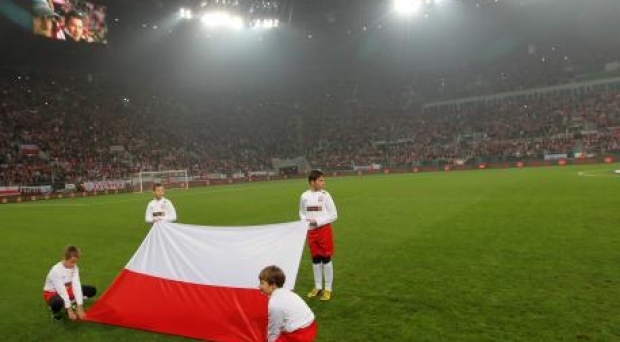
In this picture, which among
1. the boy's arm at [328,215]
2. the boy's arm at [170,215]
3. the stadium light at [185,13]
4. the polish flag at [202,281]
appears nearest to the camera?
the polish flag at [202,281]

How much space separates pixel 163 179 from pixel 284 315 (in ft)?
151

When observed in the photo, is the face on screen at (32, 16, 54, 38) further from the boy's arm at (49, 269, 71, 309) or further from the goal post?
the boy's arm at (49, 269, 71, 309)

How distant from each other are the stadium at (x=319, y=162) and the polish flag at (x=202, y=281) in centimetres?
3

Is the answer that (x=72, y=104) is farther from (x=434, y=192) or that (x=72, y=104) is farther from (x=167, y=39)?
(x=434, y=192)

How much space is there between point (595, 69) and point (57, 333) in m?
69.8

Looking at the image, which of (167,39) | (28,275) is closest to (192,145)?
(167,39)

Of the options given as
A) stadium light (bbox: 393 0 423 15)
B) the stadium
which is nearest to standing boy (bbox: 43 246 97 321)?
the stadium

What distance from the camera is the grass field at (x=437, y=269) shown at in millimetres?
6297

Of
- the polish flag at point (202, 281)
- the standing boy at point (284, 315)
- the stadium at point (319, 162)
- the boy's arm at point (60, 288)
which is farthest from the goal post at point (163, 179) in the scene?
the standing boy at point (284, 315)

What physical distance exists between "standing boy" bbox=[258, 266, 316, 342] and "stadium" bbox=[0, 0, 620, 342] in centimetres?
101

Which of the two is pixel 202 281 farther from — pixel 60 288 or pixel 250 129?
pixel 250 129

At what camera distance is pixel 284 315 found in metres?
4.46

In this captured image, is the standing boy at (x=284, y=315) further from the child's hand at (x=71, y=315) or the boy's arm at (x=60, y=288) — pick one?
the boy's arm at (x=60, y=288)

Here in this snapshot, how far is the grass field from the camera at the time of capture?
20.7ft
